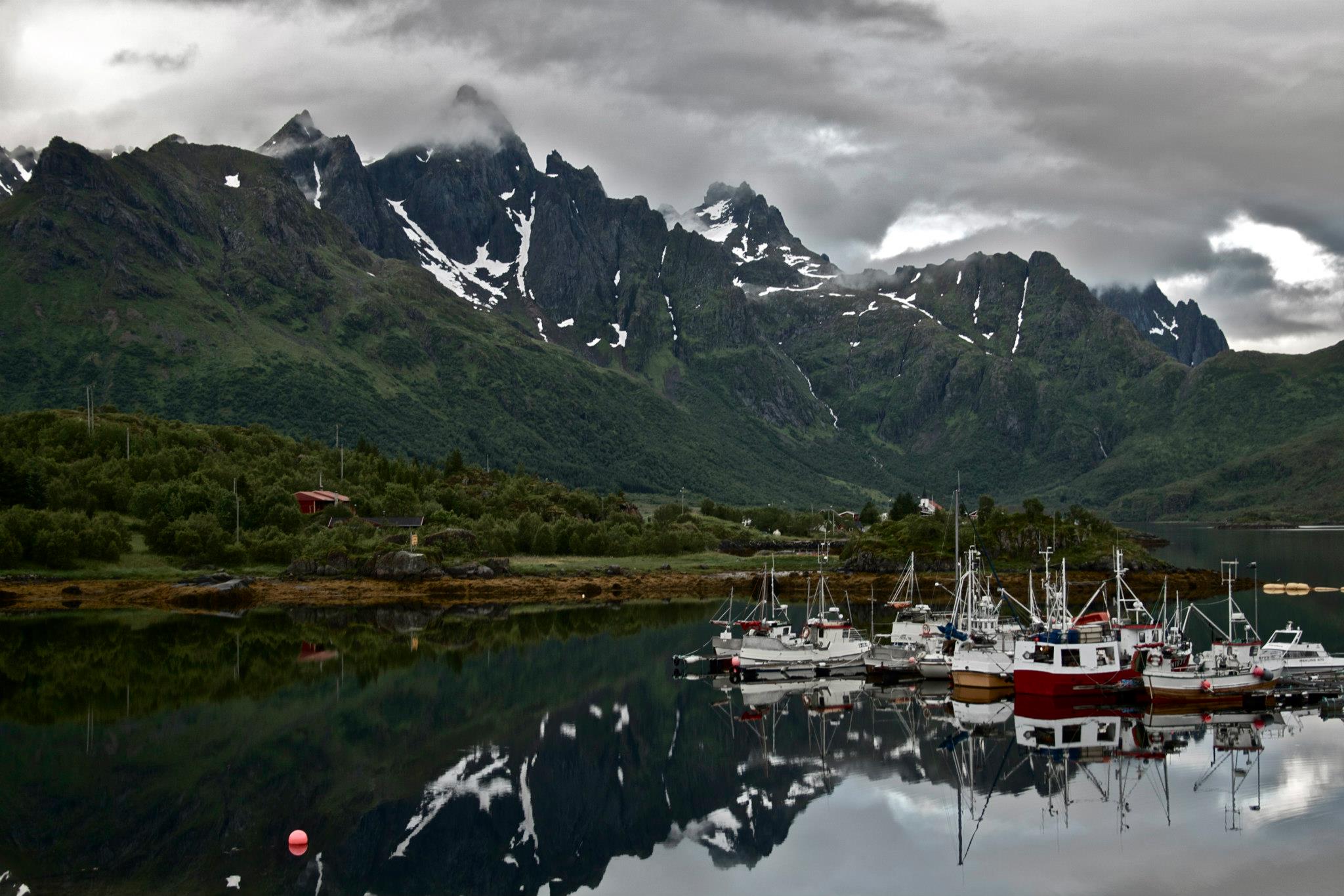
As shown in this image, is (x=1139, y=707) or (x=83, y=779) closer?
(x=83, y=779)

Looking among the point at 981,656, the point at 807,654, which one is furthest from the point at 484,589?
the point at 981,656

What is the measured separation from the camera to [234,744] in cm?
4672

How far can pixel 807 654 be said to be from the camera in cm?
6644

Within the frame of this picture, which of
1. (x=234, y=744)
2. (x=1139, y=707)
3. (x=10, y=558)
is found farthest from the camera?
(x=10, y=558)

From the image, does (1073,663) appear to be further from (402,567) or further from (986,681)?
(402,567)

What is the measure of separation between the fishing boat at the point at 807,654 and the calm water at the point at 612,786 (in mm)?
1833

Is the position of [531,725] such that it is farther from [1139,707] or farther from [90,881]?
[1139,707]

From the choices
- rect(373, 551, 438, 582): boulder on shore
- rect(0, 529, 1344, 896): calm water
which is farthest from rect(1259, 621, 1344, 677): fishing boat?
rect(373, 551, 438, 582): boulder on shore

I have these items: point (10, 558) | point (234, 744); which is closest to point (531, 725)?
point (234, 744)

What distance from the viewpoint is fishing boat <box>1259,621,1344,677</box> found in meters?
60.1

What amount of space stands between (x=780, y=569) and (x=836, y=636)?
67187mm

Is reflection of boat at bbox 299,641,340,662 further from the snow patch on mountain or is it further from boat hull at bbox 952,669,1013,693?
boat hull at bbox 952,669,1013,693

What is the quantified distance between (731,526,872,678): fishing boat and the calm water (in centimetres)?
183

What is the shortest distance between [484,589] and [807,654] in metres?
53.9
